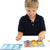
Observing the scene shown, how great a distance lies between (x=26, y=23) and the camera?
52.4 inches

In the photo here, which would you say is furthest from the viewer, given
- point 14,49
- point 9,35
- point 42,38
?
point 9,35

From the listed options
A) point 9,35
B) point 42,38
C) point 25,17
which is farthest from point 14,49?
point 25,17

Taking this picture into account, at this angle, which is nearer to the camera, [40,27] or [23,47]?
[23,47]

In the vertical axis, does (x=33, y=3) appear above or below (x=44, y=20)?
above

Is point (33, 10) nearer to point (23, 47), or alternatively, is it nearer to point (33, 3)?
point (33, 3)

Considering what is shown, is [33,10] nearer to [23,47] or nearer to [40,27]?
[40,27]

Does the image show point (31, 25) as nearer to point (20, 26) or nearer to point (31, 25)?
point (31, 25)

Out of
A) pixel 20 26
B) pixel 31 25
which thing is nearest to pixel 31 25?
pixel 31 25

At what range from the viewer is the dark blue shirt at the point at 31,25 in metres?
1.31

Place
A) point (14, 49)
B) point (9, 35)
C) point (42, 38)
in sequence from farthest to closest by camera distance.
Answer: point (9, 35) → point (42, 38) → point (14, 49)

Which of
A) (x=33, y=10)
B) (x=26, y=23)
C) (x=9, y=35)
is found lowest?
(x=9, y=35)

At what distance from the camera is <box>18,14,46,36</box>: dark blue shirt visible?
1.31 metres

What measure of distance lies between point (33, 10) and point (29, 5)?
0.23 ft

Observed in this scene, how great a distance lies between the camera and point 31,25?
1315 mm
